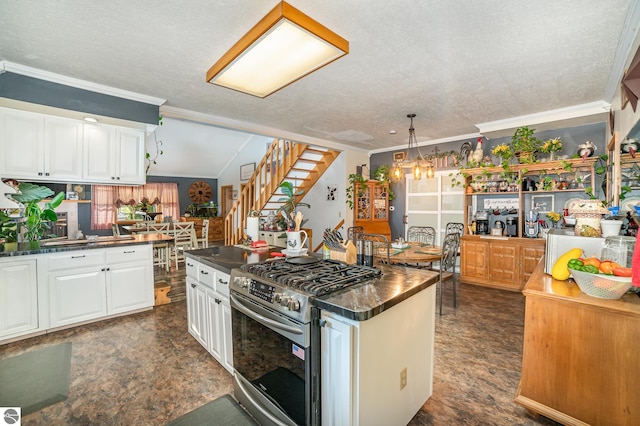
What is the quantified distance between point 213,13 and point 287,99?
Answer: 1.58 m

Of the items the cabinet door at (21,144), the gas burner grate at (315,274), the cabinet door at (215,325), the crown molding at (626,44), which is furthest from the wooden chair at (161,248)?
the crown molding at (626,44)

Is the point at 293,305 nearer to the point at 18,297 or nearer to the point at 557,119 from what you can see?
the point at 18,297

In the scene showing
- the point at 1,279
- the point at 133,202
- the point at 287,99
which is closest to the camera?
the point at 1,279

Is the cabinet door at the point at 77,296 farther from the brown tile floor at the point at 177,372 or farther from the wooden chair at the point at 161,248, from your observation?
the wooden chair at the point at 161,248

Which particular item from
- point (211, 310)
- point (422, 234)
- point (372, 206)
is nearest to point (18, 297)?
point (211, 310)

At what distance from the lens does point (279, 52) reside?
1998 millimetres

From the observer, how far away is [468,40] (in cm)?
222

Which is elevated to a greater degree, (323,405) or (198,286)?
(198,286)

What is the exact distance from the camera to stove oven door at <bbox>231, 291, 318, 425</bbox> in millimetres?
1350

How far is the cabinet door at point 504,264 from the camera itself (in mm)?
4391

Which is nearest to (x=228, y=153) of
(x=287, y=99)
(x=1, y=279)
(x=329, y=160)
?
(x=329, y=160)

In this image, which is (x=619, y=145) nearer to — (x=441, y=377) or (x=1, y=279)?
(x=441, y=377)

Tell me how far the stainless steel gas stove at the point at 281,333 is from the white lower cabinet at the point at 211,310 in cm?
23

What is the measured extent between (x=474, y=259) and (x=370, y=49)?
12.9ft
